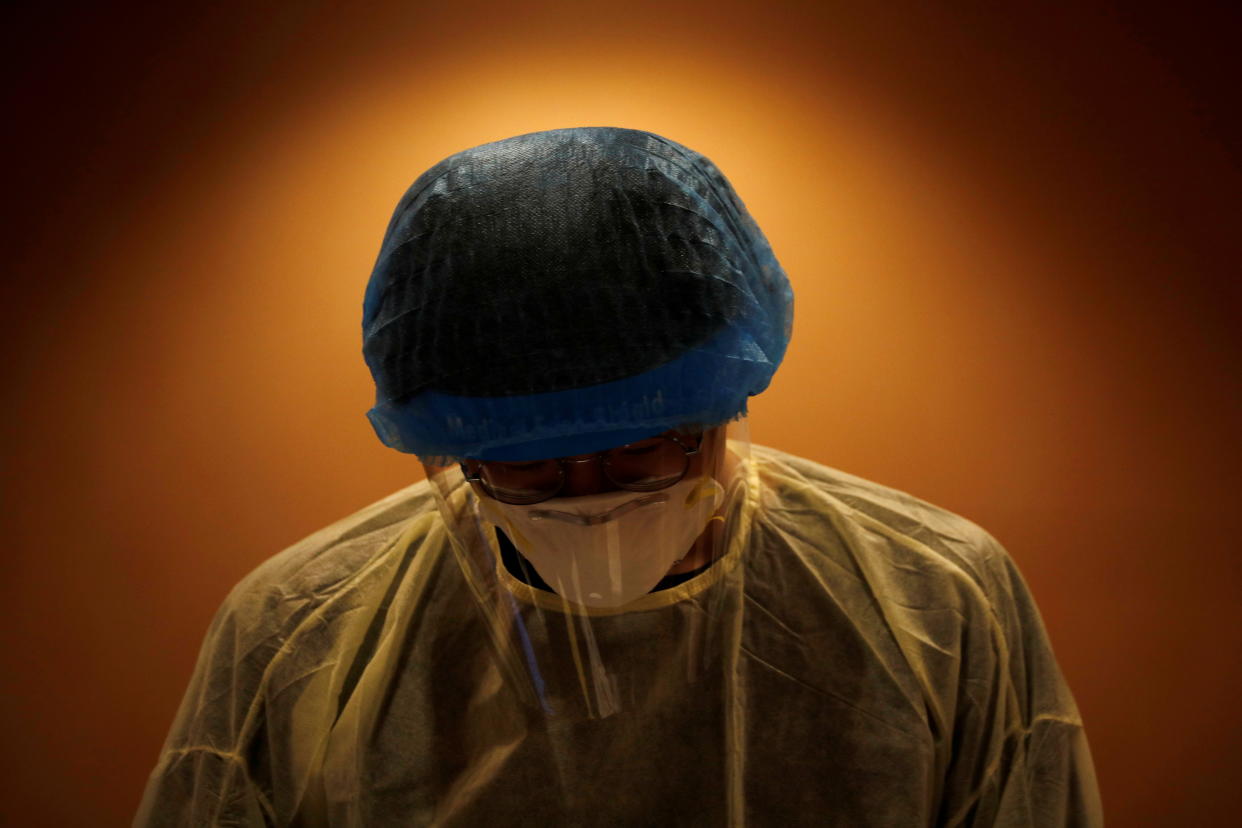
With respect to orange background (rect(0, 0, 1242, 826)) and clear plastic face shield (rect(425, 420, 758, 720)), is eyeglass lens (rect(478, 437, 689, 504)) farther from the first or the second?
orange background (rect(0, 0, 1242, 826))

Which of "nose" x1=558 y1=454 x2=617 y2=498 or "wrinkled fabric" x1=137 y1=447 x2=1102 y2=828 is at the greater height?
"nose" x1=558 y1=454 x2=617 y2=498

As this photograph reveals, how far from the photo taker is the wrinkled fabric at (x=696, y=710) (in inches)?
42.4

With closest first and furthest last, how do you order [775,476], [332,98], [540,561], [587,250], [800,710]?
1. [587,250]
2. [540,561]
3. [800,710]
4. [775,476]
5. [332,98]

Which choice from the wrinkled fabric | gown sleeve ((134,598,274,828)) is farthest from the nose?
gown sleeve ((134,598,274,828))

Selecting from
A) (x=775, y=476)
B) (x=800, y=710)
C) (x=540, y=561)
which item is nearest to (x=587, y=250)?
(x=540, y=561)

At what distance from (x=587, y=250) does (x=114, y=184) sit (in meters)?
0.97

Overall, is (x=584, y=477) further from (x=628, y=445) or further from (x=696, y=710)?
(x=696, y=710)

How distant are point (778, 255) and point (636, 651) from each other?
2.08 ft

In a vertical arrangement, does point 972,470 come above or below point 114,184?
below

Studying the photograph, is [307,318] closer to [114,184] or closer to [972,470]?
[114,184]

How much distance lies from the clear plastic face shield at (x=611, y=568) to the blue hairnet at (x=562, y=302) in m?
0.07

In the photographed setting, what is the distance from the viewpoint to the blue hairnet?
809mm

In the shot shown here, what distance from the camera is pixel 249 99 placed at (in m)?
1.34

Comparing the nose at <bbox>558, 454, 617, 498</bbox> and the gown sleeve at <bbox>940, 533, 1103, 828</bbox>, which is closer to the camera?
the nose at <bbox>558, 454, 617, 498</bbox>
